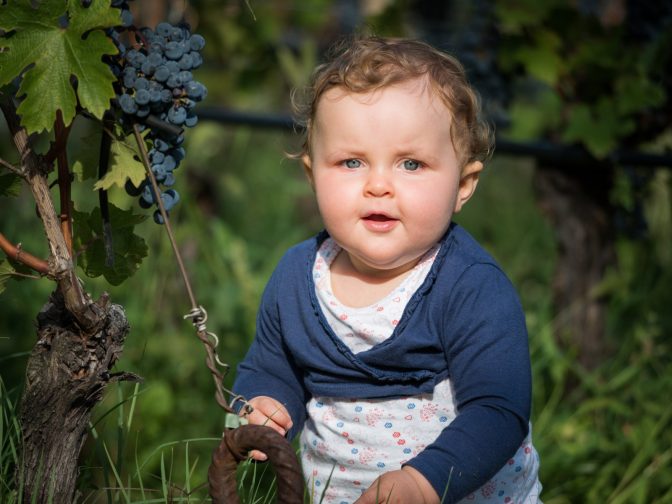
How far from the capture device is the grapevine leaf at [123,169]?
167 centimetres

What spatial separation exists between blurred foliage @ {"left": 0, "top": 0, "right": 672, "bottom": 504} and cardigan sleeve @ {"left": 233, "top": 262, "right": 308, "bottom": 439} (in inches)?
24.6

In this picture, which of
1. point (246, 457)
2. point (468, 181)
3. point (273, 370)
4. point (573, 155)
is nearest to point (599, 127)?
point (573, 155)

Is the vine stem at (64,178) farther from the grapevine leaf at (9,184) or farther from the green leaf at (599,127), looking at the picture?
the green leaf at (599,127)

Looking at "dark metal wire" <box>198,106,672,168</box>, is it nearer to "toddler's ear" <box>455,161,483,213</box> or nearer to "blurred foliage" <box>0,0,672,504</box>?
"blurred foliage" <box>0,0,672,504</box>

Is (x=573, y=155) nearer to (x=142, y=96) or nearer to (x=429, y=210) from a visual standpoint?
(x=429, y=210)

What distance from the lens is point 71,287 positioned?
1.66 metres

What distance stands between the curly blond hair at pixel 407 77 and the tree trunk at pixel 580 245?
4.77 feet

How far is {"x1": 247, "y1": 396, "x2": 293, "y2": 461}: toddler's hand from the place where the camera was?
187 centimetres

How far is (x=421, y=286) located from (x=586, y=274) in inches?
67.0

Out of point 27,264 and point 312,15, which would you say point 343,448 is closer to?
point 27,264

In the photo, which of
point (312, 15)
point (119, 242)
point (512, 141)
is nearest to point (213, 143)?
point (312, 15)

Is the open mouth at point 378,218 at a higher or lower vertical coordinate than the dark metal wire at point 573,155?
lower

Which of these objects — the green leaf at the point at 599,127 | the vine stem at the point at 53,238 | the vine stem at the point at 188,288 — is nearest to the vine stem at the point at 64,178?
the vine stem at the point at 53,238

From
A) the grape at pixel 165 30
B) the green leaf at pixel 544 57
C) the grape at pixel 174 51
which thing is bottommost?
the grape at pixel 174 51
